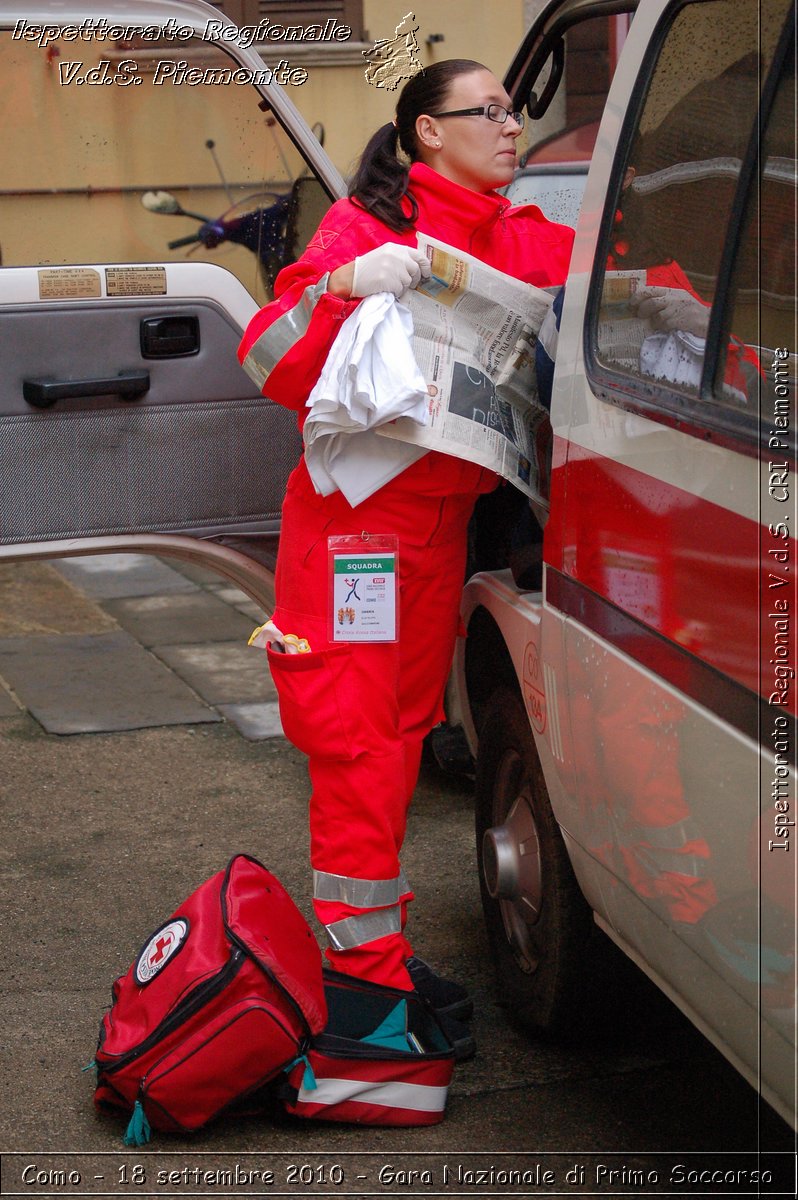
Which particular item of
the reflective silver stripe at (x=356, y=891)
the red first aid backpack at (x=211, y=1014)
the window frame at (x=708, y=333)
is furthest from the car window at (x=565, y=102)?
Result: the red first aid backpack at (x=211, y=1014)

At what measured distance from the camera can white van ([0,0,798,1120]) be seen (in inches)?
71.0

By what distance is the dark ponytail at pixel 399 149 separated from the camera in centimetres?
253

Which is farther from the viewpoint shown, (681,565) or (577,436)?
(577,436)

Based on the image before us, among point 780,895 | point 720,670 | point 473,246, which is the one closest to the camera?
point 780,895

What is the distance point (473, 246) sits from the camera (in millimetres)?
2625

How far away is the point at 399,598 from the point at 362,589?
0.10 m

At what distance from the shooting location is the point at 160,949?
8.50 ft

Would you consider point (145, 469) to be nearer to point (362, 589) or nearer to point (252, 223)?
point (252, 223)

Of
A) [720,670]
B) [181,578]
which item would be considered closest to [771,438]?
[720,670]

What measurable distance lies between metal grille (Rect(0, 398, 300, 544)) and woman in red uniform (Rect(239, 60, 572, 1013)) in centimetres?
114

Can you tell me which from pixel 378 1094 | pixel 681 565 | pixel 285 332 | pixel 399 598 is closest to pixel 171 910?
pixel 378 1094

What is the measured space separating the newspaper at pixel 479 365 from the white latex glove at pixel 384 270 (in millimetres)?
79

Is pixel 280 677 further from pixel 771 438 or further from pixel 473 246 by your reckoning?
pixel 771 438

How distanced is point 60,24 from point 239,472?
47.0 inches
